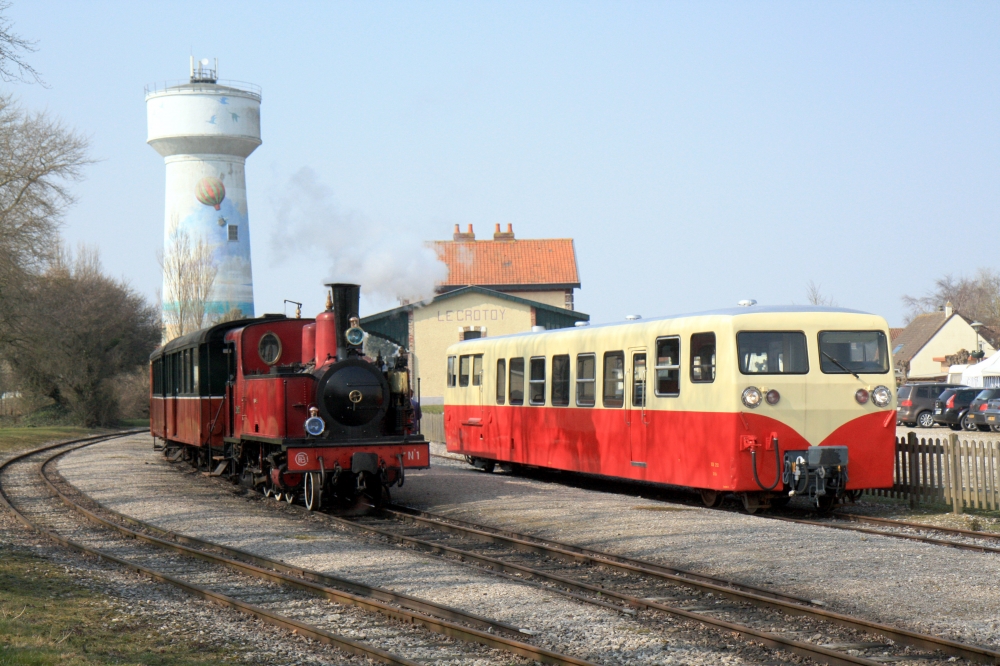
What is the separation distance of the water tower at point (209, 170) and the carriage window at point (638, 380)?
40.3 metres

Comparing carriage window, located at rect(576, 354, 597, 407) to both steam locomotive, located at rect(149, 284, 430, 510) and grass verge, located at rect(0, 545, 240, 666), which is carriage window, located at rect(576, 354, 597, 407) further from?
grass verge, located at rect(0, 545, 240, 666)

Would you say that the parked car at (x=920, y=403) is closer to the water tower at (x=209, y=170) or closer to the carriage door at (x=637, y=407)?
the carriage door at (x=637, y=407)

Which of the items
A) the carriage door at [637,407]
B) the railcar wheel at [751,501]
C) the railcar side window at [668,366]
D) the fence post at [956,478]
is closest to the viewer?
the railcar wheel at [751,501]

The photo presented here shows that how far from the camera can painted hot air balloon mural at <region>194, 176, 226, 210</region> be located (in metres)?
54.2

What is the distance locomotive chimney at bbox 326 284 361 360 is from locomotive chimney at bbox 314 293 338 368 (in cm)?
8

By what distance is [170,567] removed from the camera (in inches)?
407

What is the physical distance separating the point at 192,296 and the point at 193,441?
3102cm

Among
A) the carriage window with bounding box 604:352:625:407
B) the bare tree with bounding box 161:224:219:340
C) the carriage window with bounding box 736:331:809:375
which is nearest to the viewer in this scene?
the carriage window with bounding box 736:331:809:375

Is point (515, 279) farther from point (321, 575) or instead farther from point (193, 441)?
point (321, 575)

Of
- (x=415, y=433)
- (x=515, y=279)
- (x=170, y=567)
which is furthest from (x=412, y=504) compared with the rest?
(x=515, y=279)

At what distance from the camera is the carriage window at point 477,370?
20484 millimetres

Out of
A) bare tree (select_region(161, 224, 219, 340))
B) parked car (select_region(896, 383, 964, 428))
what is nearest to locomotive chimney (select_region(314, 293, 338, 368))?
parked car (select_region(896, 383, 964, 428))

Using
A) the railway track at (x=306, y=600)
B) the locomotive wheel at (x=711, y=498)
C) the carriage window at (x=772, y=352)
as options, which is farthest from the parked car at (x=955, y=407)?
the railway track at (x=306, y=600)

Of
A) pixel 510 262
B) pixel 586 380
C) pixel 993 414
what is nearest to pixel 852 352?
pixel 586 380
